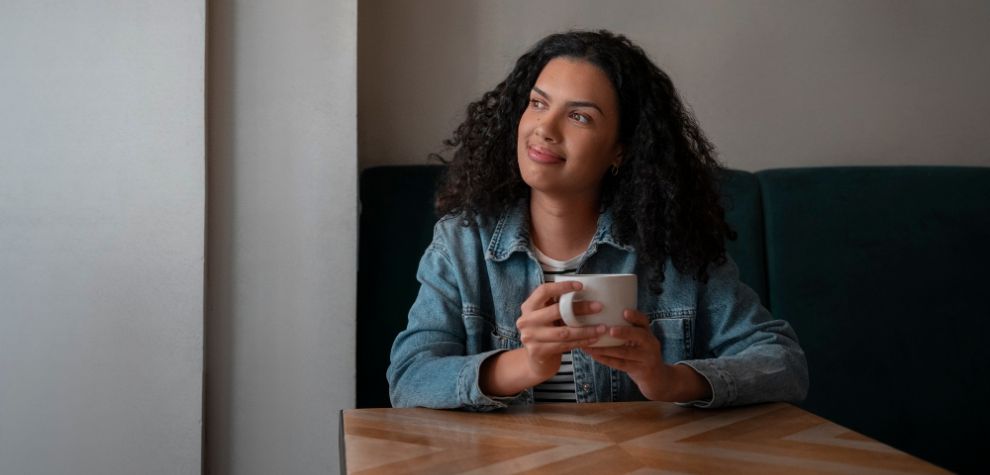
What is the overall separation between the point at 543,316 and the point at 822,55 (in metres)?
1.55

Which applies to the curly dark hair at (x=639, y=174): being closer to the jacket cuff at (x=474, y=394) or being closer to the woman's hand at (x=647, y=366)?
the woman's hand at (x=647, y=366)

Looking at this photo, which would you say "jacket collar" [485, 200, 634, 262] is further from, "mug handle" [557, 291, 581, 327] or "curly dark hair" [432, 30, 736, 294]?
"mug handle" [557, 291, 581, 327]

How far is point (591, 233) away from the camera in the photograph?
4.96 feet

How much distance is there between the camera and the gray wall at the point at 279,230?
5.98 ft


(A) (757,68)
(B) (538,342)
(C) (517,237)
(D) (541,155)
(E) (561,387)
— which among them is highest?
(A) (757,68)

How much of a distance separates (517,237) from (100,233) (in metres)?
0.79

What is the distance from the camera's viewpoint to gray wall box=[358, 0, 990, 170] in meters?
2.17

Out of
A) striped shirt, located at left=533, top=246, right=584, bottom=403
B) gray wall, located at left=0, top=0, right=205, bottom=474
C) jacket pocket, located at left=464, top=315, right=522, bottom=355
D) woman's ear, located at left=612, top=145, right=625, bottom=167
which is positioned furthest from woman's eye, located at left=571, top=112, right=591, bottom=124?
gray wall, located at left=0, top=0, right=205, bottom=474

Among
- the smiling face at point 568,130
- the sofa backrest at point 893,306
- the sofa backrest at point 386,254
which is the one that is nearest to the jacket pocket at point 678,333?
the smiling face at point 568,130

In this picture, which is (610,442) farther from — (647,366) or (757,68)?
(757,68)

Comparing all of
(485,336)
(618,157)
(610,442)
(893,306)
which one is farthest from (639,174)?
(893,306)

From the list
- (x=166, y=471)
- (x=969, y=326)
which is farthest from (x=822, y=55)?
(x=166, y=471)

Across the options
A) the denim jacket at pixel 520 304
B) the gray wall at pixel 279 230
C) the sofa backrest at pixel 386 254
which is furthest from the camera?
the sofa backrest at pixel 386 254

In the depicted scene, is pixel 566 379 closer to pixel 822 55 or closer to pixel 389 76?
pixel 389 76
